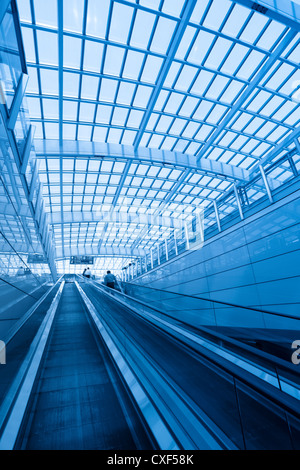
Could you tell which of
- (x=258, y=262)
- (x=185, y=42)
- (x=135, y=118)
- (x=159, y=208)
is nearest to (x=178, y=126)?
(x=135, y=118)

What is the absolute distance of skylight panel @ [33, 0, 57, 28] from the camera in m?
10.9

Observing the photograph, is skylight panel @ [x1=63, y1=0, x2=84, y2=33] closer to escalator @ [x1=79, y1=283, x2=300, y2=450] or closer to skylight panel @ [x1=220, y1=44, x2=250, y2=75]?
skylight panel @ [x1=220, y1=44, x2=250, y2=75]

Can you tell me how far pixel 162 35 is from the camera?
12711 millimetres

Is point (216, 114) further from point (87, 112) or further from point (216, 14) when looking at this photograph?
point (87, 112)

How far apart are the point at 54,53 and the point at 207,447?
55.3ft

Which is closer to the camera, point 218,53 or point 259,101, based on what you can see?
point 218,53

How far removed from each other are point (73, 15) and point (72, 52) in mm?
1642

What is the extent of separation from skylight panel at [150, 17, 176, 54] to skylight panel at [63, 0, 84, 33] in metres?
3.80

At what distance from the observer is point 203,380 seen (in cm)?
281

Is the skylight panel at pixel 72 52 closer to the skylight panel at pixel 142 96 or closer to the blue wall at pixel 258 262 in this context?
the skylight panel at pixel 142 96

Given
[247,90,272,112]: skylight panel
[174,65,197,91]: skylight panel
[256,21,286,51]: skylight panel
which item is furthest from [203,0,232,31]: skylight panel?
[247,90,272,112]: skylight panel

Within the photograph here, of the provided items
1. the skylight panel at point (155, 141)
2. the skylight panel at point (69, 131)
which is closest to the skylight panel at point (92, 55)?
the skylight panel at point (69, 131)

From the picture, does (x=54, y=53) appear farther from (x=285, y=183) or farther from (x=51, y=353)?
(x=51, y=353)

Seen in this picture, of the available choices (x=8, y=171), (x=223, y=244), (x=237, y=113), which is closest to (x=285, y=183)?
(x=223, y=244)
